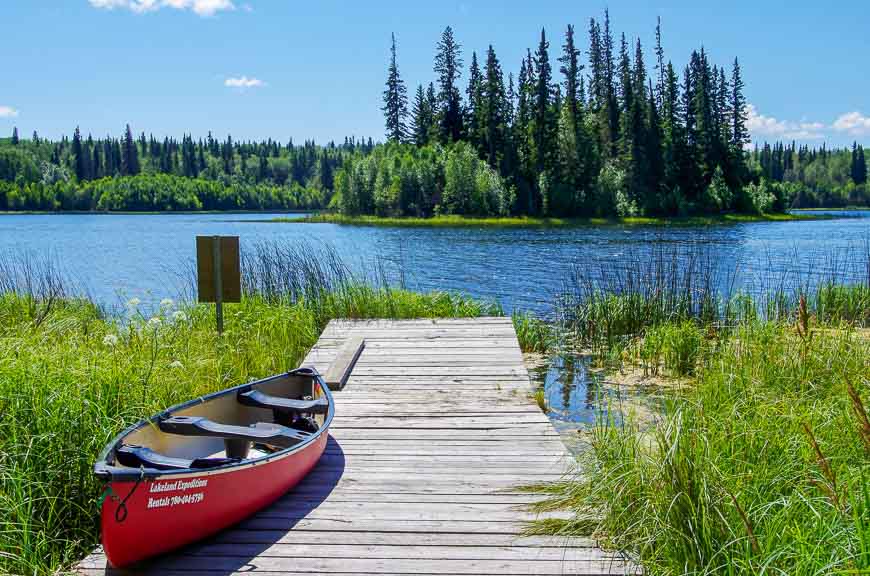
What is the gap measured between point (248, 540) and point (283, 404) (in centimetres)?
128

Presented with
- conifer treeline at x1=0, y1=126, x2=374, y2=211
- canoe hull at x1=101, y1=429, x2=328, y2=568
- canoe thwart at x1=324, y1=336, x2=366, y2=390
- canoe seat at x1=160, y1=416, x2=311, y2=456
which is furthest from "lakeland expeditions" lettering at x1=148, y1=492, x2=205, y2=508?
conifer treeline at x1=0, y1=126, x2=374, y2=211

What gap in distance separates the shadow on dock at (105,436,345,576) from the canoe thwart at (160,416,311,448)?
273mm

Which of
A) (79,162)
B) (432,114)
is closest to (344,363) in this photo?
(432,114)

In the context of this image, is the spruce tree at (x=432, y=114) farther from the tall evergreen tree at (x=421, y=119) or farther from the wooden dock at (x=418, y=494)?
the wooden dock at (x=418, y=494)

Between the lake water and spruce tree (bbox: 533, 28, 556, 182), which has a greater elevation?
spruce tree (bbox: 533, 28, 556, 182)

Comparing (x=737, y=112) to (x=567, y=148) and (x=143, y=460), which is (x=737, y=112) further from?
(x=143, y=460)

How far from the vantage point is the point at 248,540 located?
10.9ft

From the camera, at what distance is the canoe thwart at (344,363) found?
6.00 m

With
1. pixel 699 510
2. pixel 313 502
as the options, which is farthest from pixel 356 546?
pixel 699 510

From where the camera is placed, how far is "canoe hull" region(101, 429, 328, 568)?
2906 millimetres

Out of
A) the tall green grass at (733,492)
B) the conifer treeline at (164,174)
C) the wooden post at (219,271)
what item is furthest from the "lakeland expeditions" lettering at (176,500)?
the conifer treeline at (164,174)

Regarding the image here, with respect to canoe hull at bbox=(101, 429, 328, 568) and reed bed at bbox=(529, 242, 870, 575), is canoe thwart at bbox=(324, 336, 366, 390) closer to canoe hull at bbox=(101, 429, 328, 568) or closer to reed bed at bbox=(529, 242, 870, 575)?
canoe hull at bbox=(101, 429, 328, 568)

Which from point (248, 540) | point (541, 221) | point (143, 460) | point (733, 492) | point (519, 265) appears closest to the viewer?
point (733, 492)

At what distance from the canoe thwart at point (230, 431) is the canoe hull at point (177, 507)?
0.30m
